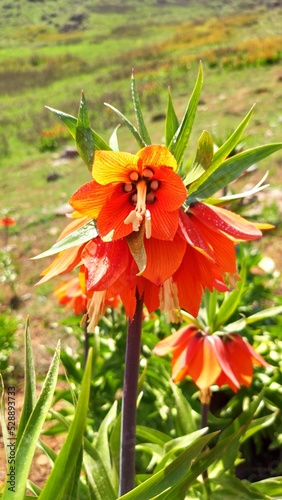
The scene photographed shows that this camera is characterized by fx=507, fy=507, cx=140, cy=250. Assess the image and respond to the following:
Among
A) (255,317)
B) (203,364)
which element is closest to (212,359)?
(203,364)

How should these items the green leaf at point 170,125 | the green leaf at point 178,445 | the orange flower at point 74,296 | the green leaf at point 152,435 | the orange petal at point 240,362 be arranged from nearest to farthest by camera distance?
1. the green leaf at point 170,125
2. the green leaf at point 178,445
3. the orange petal at point 240,362
4. the green leaf at point 152,435
5. the orange flower at point 74,296

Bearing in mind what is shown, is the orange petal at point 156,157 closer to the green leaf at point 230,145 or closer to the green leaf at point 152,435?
the green leaf at point 230,145

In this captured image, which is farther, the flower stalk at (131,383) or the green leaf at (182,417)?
the green leaf at (182,417)

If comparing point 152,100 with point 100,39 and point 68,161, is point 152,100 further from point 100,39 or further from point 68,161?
point 100,39

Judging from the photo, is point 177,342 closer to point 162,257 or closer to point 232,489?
point 232,489

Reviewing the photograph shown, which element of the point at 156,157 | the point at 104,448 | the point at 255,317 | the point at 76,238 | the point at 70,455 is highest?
the point at 156,157

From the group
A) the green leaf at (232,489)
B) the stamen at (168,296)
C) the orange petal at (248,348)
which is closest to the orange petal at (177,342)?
the orange petal at (248,348)

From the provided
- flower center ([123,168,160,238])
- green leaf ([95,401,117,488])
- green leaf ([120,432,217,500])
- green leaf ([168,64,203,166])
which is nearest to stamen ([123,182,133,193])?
flower center ([123,168,160,238])
